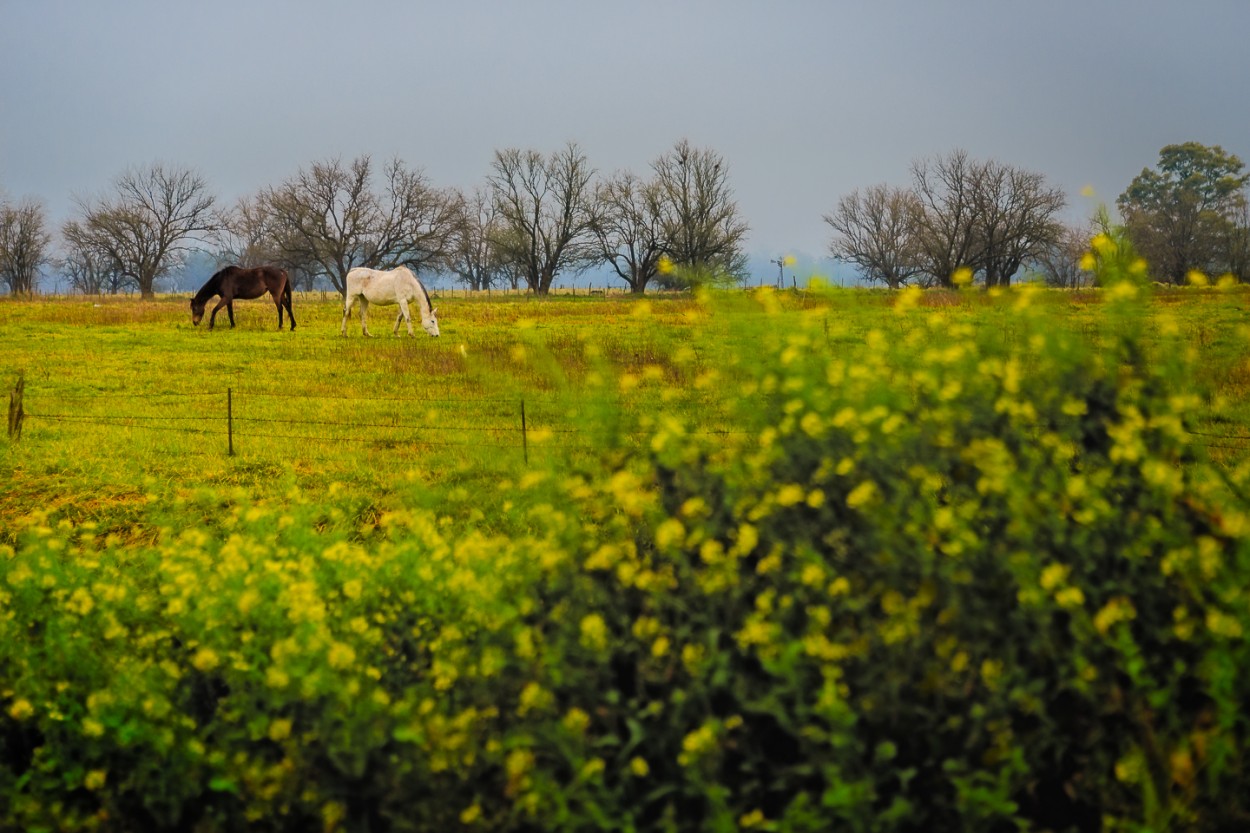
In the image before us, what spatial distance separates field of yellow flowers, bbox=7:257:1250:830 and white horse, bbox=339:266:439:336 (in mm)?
20948

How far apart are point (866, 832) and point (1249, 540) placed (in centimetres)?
A: 159

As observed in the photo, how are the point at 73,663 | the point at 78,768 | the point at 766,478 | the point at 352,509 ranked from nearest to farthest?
the point at 766,478 → the point at 78,768 → the point at 73,663 → the point at 352,509

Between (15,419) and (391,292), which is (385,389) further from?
(391,292)

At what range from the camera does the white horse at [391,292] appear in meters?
26.0

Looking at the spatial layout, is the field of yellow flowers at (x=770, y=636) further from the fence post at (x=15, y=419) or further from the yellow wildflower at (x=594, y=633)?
the fence post at (x=15, y=419)

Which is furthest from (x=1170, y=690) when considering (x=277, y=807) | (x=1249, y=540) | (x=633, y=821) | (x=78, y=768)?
(x=78, y=768)

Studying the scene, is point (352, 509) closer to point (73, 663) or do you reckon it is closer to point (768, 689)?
point (73, 663)

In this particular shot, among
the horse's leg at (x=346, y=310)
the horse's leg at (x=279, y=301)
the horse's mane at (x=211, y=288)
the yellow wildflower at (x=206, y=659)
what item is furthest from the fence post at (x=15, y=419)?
the horse's mane at (x=211, y=288)

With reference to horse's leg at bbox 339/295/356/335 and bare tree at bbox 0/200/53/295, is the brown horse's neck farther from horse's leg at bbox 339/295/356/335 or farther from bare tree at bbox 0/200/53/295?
bare tree at bbox 0/200/53/295

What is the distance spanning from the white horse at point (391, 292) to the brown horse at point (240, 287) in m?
2.24

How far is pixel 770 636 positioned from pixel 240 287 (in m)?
29.1

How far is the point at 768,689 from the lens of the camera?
12.6ft

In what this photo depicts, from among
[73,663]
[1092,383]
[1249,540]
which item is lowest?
[73,663]

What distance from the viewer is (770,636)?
147 inches
